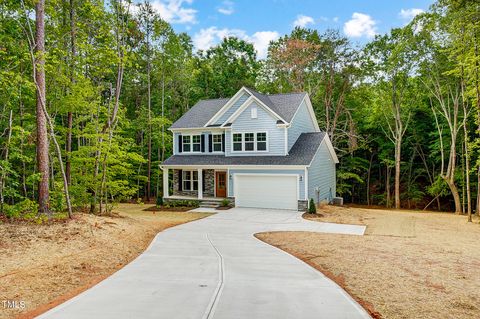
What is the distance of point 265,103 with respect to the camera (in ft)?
69.6

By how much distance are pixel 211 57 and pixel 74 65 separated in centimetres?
2433

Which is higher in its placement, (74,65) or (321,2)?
(321,2)

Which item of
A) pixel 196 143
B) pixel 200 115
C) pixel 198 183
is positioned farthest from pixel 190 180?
pixel 200 115

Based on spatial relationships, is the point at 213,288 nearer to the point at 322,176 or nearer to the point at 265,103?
the point at 265,103

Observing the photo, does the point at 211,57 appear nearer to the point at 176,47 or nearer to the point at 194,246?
the point at 176,47

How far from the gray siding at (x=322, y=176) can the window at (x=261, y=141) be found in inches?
130

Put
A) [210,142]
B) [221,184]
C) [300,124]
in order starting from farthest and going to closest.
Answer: [210,142], [300,124], [221,184]

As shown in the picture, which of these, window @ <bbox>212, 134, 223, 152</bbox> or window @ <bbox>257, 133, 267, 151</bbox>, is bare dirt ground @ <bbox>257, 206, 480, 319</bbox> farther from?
window @ <bbox>212, 134, 223, 152</bbox>

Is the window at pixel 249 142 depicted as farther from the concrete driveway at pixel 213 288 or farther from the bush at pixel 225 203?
the concrete driveway at pixel 213 288

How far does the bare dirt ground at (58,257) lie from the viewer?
5.62 meters

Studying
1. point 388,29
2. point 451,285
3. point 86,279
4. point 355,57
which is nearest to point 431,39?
point 388,29

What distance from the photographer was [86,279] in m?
6.73

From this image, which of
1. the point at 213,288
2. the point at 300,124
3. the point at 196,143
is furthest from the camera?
the point at 196,143

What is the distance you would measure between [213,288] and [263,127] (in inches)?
626
